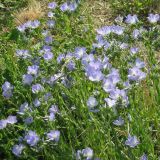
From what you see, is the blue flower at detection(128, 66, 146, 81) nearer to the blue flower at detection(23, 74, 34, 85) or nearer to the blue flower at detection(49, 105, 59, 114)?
the blue flower at detection(49, 105, 59, 114)

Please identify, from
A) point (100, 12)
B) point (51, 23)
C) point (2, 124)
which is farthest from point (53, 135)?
point (100, 12)

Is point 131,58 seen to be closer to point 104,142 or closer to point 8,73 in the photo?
point 104,142

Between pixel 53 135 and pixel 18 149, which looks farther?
pixel 18 149

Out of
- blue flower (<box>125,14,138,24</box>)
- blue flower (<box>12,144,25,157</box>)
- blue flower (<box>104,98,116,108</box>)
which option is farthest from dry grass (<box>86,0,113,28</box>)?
blue flower (<box>104,98,116,108</box>)

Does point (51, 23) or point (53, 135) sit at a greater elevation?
point (51, 23)

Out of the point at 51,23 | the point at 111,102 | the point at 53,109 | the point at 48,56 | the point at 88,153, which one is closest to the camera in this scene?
the point at 111,102

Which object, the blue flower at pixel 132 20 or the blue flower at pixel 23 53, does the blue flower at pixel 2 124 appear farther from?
the blue flower at pixel 132 20

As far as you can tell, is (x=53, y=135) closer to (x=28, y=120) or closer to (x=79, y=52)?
(x=28, y=120)

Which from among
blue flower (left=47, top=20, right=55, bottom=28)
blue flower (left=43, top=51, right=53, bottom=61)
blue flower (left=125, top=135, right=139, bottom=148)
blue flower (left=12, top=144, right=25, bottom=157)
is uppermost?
blue flower (left=43, top=51, right=53, bottom=61)

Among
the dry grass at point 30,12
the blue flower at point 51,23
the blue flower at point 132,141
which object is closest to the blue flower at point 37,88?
the blue flower at point 132,141

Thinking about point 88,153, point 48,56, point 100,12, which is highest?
point 48,56
